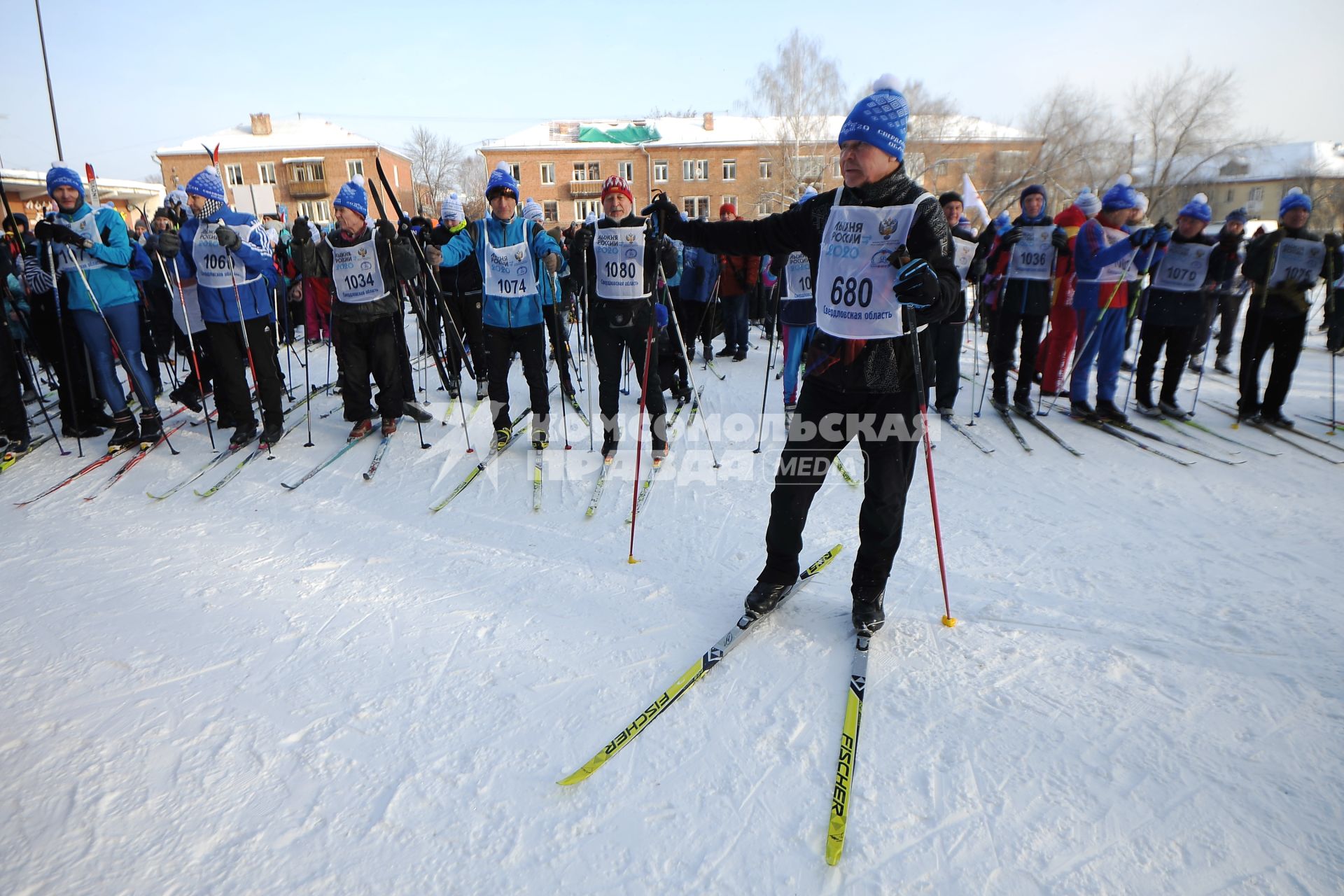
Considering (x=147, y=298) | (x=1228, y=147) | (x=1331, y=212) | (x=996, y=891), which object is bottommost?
(x=996, y=891)

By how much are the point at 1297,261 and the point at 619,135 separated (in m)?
43.1

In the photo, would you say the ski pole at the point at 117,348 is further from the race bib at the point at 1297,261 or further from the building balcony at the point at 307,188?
the building balcony at the point at 307,188

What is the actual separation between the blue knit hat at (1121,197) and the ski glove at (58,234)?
27.5 ft

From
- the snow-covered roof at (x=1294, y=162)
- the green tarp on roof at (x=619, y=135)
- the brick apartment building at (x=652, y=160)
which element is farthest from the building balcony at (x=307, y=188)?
the snow-covered roof at (x=1294, y=162)

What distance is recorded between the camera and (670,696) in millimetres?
2363

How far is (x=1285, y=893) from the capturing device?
1632 mm

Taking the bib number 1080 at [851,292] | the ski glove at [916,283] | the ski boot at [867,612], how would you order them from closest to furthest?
the ski glove at [916,283] → the bib number 1080 at [851,292] → the ski boot at [867,612]

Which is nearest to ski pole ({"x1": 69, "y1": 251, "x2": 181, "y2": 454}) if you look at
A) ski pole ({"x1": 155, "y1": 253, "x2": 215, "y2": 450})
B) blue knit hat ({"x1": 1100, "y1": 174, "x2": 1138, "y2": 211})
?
ski pole ({"x1": 155, "y1": 253, "x2": 215, "y2": 450})

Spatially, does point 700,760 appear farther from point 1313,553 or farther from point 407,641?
point 1313,553

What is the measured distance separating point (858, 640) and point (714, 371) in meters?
5.86

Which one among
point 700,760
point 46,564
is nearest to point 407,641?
point 700,760

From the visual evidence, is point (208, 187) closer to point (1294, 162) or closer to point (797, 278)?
point (797, 278)

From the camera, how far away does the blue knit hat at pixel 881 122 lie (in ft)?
7.73

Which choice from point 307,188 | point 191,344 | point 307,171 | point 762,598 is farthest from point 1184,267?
point 307,171
